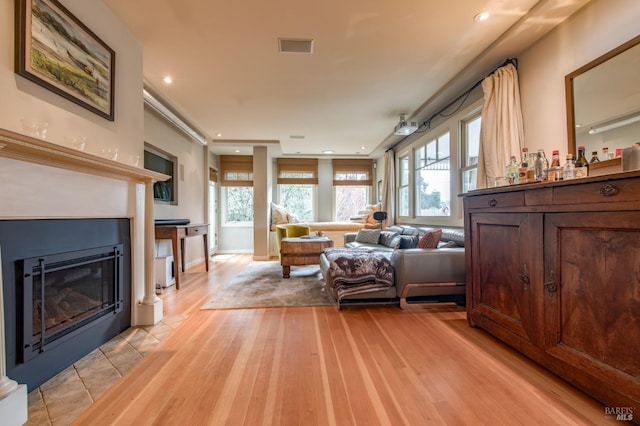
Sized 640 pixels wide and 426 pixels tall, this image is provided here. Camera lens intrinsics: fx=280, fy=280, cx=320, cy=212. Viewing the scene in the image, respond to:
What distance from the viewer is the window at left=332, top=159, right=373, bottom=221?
24.2 feet

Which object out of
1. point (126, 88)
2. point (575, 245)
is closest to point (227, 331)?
point (126, 88)

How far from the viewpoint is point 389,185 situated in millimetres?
5891

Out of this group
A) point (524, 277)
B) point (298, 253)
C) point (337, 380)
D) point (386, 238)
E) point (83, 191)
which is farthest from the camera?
point (386, 238)

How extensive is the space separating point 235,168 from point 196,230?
3061 millimetres

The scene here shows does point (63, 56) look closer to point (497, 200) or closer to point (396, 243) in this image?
point (497, 200)

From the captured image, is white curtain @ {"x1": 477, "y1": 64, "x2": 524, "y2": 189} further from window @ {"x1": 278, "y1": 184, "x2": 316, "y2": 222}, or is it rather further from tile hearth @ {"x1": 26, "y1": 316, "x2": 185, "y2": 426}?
window @ {"x1": 278, "y1": 184, "x2": 316, "y2": 222}

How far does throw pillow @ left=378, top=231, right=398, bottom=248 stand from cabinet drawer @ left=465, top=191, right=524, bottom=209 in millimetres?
2252

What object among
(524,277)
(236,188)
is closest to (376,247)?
(524,277)

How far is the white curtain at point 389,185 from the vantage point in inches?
230

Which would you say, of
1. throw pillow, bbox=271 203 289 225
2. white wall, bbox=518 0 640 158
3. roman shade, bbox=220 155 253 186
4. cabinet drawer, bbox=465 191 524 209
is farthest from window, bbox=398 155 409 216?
roman shade, bbox=220 155 253 186

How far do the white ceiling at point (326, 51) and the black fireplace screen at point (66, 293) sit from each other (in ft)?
5.94

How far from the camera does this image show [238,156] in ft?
22.6

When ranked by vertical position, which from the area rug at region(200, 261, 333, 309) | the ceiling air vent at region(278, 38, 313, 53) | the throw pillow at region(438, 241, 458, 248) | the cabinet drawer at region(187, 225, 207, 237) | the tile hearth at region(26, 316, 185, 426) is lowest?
the area rug at region(200, 261, 333, 309)

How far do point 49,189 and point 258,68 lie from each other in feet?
6.76
